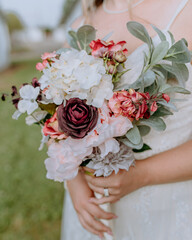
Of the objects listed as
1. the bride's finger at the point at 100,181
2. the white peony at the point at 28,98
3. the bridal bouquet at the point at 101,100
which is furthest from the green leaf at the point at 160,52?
the bride's finger at the point at 100,181

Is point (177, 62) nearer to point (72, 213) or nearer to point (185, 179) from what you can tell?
point (185, 179)

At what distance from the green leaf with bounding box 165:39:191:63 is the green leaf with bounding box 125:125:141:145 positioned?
0.29 m

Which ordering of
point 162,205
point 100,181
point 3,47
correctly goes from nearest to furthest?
point 100,181 < point 162,205 < point 3,47

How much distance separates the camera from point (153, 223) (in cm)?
144

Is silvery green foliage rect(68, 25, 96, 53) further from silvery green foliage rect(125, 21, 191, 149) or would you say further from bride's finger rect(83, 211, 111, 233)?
bride's finger rect(83, 211, 111, 233)

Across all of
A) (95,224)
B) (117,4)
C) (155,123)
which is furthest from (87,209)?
(117,4)

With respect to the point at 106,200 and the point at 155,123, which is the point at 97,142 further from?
the point at 106,200

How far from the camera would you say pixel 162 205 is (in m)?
1.42

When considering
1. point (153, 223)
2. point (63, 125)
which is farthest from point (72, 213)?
point (63, 125)

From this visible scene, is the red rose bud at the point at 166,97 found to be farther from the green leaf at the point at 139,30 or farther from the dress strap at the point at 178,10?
the dress strap at the point at 178,10

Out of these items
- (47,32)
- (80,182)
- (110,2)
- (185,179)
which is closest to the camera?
(185,179)

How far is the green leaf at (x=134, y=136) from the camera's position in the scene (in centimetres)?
102

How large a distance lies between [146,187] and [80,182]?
0.35 m

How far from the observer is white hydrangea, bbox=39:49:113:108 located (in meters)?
0.94
